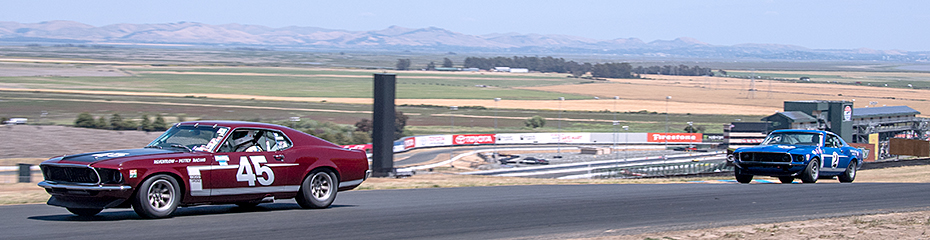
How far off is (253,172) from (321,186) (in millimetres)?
1303

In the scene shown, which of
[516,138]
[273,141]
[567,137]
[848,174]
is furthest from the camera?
[567,137]

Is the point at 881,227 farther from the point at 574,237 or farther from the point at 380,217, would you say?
the point at 380,217

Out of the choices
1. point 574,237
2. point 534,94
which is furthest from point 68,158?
point 534,94

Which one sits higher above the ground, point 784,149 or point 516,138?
point 784,149

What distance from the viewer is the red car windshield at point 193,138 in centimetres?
935

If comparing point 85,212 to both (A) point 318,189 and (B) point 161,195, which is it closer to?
(B) point 161,195

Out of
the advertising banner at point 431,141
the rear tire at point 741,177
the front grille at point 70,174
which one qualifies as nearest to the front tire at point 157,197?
the front grille at point 70,174

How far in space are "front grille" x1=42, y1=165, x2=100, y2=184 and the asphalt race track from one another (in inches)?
20.3

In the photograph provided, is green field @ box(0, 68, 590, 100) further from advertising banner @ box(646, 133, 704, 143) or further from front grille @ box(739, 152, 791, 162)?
front grille @ box(739, 152, 791, 162)

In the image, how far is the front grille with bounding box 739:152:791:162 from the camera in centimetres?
1755

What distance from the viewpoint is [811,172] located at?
693 inches

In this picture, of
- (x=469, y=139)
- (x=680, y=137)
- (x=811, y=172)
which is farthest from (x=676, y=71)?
(x=811, y=172)

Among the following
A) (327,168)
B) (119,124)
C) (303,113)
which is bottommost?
(303,113)

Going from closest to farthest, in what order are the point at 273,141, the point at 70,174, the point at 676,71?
1. the point at 70,174
2. the point at 273,141
3. the point at 676,71
